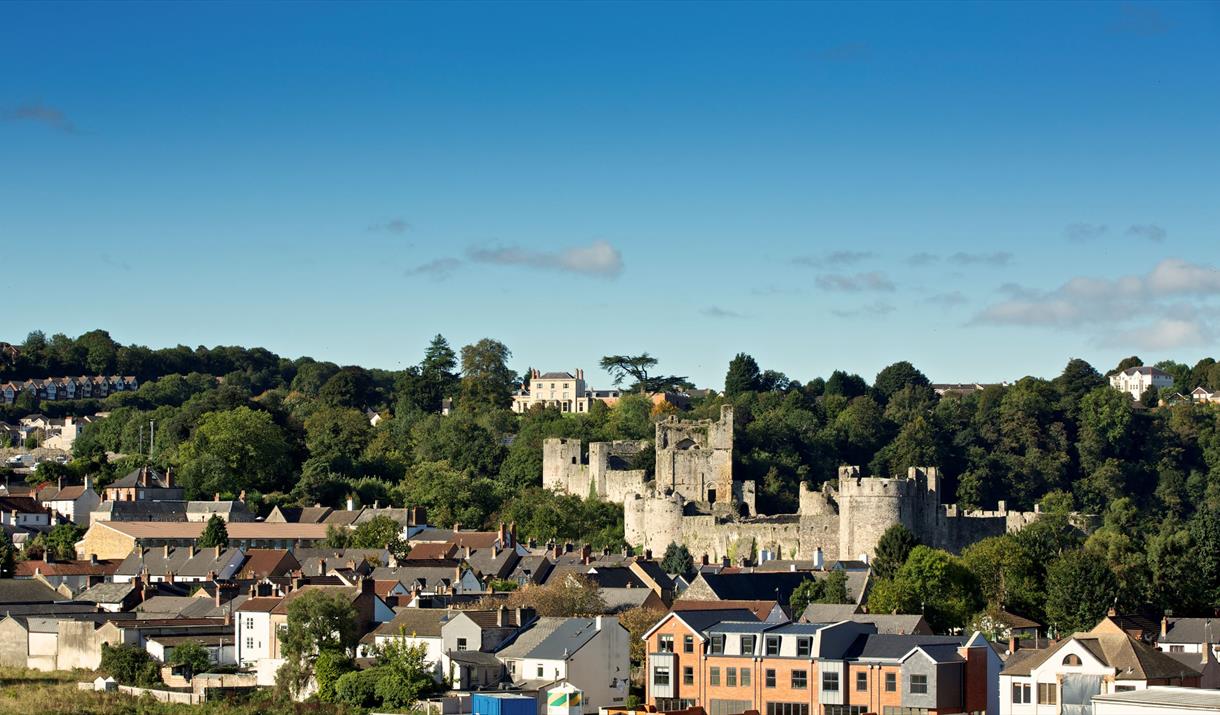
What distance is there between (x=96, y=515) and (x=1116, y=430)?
43199 mm

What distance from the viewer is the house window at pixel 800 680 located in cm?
3881

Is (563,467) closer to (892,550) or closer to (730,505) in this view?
(730,505)

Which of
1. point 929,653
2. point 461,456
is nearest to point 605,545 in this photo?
point 461,456

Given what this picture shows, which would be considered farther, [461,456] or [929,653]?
[461,456]

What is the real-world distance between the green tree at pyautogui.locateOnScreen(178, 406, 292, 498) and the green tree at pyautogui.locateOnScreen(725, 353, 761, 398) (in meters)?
25.1

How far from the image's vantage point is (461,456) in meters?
78.9

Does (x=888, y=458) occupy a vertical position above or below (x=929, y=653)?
above

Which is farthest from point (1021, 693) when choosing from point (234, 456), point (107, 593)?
point (234, 456)

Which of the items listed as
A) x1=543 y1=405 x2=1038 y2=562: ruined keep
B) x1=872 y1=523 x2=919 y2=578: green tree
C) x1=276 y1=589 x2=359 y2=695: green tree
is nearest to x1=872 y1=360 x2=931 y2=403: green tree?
x1=543 y1=405 x2=1038 y2=562: ruined keep

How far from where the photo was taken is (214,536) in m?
62.7

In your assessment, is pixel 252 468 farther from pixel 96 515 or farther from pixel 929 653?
pixel 929 653

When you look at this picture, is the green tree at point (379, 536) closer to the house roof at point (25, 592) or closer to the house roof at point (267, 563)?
the house roof at point (267, 563)

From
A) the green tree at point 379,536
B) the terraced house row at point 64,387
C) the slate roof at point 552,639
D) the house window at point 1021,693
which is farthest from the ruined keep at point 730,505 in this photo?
the terraced house row at point 64,387

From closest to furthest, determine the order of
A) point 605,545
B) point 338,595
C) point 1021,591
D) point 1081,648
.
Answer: point 1081,648 → point 338,595 → point 1021,591 → point 605,545
